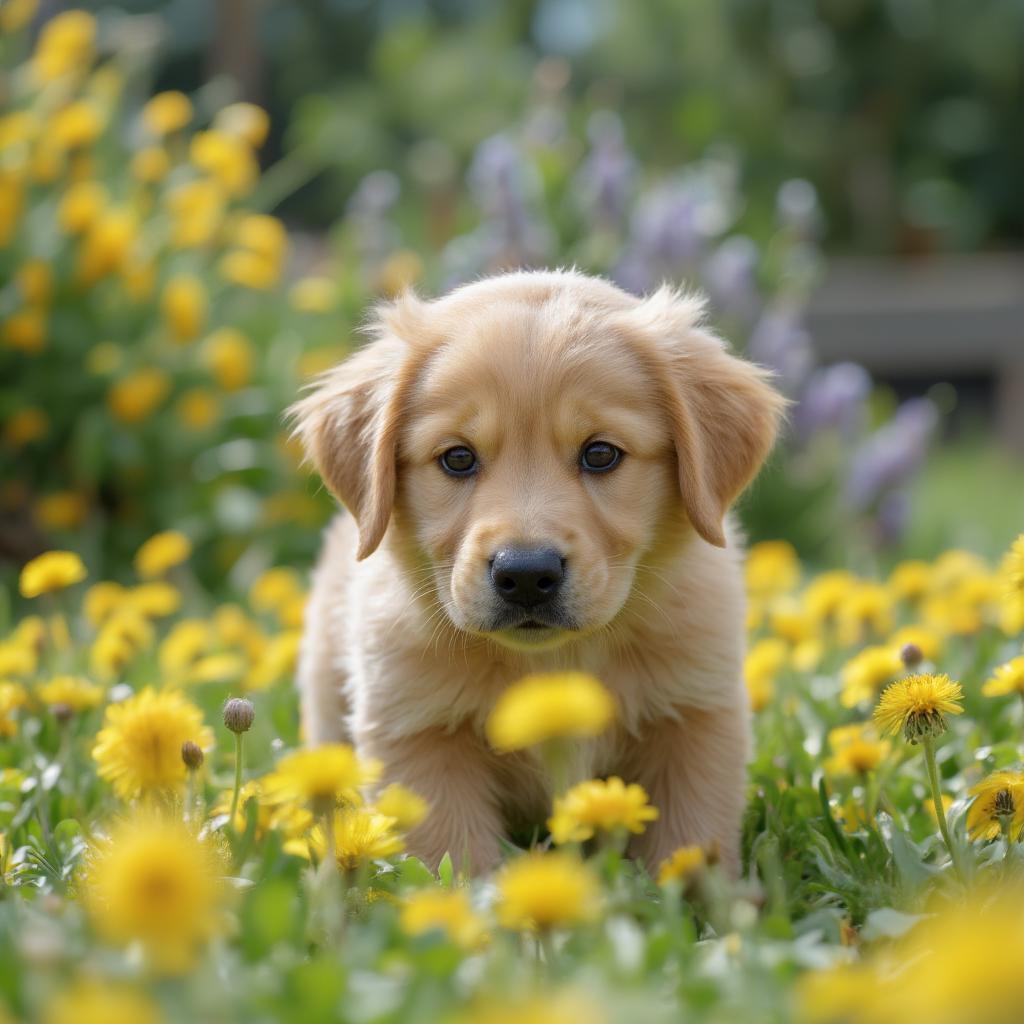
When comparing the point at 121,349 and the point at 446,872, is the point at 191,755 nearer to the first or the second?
the point at 446,872

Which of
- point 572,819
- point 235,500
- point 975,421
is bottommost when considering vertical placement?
point 975,421

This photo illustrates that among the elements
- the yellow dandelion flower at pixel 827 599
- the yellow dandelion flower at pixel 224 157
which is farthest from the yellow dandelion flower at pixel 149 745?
the yellow dandelion flower at pixel 224 157

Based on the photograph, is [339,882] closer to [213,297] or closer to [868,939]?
[868,939]

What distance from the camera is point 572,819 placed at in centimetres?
160

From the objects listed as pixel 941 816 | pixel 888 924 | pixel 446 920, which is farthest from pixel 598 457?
pixel 446 920

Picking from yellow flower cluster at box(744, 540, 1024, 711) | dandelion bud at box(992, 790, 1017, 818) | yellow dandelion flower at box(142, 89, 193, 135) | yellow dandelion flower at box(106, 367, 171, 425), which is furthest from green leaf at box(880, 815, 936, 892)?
yellow dandelion flower at box(142, 89, 193, 135)

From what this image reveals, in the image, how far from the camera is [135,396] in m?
4.75

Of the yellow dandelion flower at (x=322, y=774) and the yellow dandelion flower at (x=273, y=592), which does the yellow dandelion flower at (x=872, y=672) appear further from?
the yellow dandelion flower at (x=273, y=592)

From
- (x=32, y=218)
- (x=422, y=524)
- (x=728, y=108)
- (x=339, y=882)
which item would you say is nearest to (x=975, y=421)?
(x=728, y=108)

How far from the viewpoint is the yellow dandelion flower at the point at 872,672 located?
2.53 m

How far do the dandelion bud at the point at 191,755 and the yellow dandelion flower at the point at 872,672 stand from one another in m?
1.26

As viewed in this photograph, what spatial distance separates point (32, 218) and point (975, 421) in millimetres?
7012

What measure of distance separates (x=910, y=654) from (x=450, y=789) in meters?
0.84

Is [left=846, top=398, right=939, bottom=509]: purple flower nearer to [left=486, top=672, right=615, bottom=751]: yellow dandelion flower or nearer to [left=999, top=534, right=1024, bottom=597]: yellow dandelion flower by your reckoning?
[left=999, top=534, right=1024, bottom=597]: yellow dandelion flower
